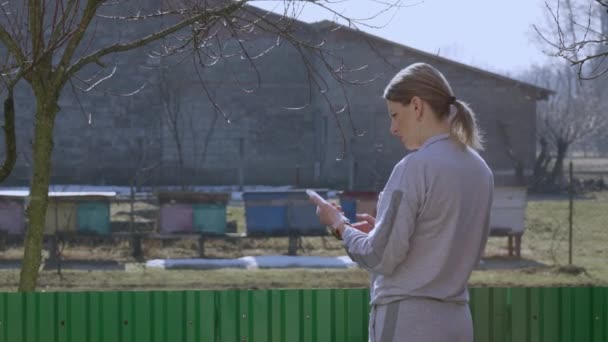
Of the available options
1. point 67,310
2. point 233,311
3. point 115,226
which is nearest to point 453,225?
point 233,311

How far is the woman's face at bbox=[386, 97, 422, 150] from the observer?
3932 millimetres

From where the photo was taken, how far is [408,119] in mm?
3953

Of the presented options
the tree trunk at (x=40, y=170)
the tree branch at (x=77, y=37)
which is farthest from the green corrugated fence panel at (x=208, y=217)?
the tree branch at (x=77, y=37)

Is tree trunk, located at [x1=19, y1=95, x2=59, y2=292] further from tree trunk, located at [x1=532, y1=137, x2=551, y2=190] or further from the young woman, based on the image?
tree trunk, located at [x1=532, y1=137, x2=551, y2=190]

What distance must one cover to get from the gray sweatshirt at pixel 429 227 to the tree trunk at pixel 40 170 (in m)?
2.95

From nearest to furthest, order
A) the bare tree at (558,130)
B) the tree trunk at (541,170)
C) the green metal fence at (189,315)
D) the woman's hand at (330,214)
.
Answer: the woman's hand at (330,214)
the green metal fence at (189,315)
the tree trunk at (541,170)
the bare tree at (558,130)

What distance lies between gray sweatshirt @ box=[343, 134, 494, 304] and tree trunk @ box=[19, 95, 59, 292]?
2952mm

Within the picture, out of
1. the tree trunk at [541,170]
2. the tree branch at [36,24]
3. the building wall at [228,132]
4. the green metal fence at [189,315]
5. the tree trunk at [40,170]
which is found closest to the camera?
the tree branch at [36,24]

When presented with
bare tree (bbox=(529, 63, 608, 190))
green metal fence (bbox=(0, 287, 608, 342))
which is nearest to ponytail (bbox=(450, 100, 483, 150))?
green metal fence (bbox=(0, 287, 608, 342))

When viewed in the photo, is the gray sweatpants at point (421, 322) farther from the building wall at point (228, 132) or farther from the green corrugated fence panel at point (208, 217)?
the building wall at point (228, 132)

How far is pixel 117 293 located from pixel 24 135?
28.7 m

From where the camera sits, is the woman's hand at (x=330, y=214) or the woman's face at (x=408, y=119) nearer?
the woman's face at (x=408, y=119)

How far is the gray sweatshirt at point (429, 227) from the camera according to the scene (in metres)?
3.81

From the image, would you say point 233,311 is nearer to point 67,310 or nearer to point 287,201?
point 67,310
